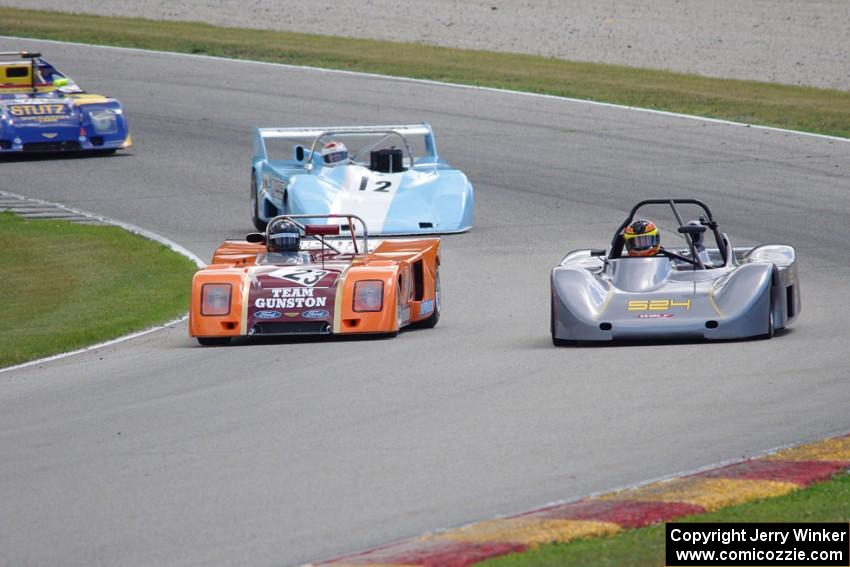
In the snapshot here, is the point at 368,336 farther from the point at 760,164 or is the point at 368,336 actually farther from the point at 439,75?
the point at 439,75

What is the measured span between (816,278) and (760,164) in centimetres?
743

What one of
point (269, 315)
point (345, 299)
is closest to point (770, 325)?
point (345, 299)

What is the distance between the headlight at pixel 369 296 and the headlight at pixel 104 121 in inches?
506

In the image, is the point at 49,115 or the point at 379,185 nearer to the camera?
the point at 379,185

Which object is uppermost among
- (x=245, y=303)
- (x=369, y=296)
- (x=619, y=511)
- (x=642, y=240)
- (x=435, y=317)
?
(x=642, y=240)

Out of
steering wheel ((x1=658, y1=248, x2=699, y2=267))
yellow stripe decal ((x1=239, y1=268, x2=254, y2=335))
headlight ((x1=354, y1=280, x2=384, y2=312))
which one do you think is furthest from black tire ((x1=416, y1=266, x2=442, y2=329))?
steering wheel ((x1=658, y1=248, x2=699, y2=267))

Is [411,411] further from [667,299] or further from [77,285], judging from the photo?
[77,285]

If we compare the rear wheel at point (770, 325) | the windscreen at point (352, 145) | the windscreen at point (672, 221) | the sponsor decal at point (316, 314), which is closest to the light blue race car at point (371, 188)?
the windscreen at point (672, 221)

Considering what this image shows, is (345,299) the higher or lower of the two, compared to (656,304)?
lower

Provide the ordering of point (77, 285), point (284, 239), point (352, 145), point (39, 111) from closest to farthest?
point (284, 239), point (77, 285), point (39, 111), point (352, 145)

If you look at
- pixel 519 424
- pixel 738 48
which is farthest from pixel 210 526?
pixel 738 48

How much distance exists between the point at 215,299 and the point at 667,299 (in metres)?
3.69

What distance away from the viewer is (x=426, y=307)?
13.9 m

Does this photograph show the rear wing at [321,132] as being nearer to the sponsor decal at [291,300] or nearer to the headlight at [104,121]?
the headlight at [104,121]
